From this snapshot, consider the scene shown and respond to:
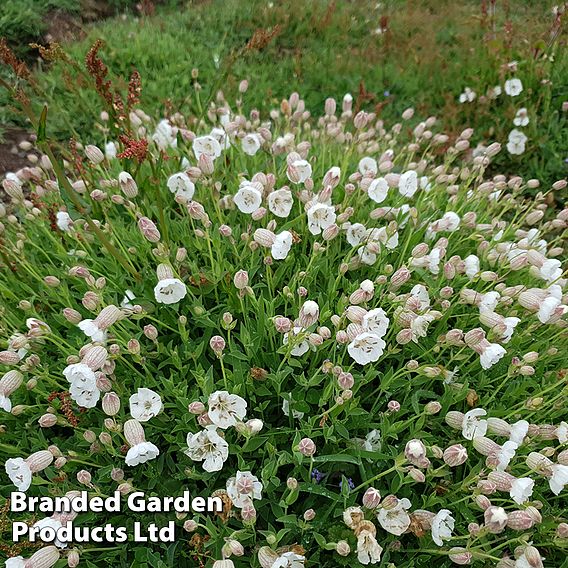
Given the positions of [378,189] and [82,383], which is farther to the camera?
[378,189]

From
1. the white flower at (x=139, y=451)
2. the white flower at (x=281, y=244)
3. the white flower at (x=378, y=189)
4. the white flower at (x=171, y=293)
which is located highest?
the white flower at (x=378, y=189)

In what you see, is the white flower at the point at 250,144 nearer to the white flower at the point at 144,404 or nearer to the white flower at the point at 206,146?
the white flower at the point at 206,146

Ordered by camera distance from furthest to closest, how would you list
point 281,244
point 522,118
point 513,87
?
point 513,87, point 522,118, point 281,244

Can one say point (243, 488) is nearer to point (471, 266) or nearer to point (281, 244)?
point (281, 244)

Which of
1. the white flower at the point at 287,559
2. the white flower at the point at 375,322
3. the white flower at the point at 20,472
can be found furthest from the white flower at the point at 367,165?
the white flower at the point at 20,472

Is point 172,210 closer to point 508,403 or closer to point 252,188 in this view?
point 252,188

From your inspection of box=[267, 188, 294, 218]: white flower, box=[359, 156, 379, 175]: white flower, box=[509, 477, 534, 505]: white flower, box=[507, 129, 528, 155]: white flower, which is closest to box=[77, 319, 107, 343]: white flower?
box=[267, 188, 294, 218]: white flower

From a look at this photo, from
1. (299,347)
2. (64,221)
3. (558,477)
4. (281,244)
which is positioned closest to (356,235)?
(281,244)
